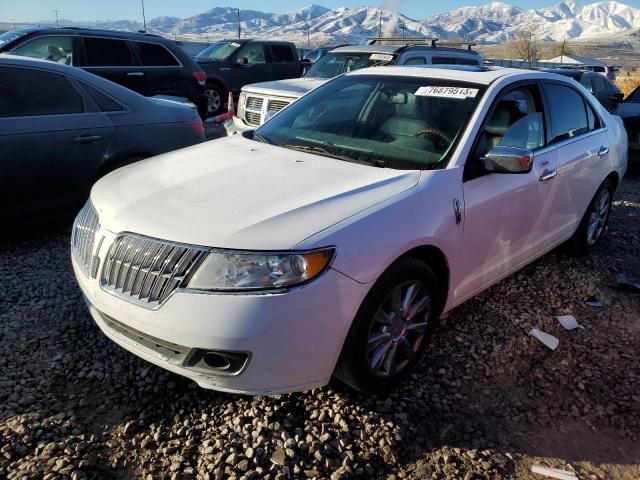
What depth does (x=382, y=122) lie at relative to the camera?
3463mm

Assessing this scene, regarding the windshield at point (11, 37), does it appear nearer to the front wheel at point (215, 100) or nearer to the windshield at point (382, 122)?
the front wheel at point (215, 100)

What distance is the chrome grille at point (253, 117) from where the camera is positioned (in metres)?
7.54

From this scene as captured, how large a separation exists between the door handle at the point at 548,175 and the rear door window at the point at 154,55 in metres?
7.35

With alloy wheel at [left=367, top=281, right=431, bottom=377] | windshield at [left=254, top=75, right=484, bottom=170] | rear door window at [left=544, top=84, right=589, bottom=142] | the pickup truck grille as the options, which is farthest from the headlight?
the pickup truck grille

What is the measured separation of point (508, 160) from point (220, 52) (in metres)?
12.6

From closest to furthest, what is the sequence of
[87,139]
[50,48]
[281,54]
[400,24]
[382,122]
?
1. [382,122]
2. [87,139]
3. [50,48]
4. [281,54]
5. [400,24]

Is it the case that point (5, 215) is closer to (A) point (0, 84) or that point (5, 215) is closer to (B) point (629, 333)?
(A) point (0, 84)

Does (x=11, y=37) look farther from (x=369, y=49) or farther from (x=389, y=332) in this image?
(x=389, y=332)

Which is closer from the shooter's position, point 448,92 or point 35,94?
point 448,92

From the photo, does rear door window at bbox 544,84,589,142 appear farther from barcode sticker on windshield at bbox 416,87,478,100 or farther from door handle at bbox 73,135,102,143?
door handle at bbox 73,135,102,143

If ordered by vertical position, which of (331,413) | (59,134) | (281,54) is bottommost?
(331,413)

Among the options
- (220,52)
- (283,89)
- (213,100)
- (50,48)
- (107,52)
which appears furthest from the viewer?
(220,52)

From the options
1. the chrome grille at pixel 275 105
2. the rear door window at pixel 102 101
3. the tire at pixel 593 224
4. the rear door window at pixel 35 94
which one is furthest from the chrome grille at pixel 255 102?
the tire at pixel 593 224

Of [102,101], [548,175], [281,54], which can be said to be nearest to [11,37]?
[102,101]
